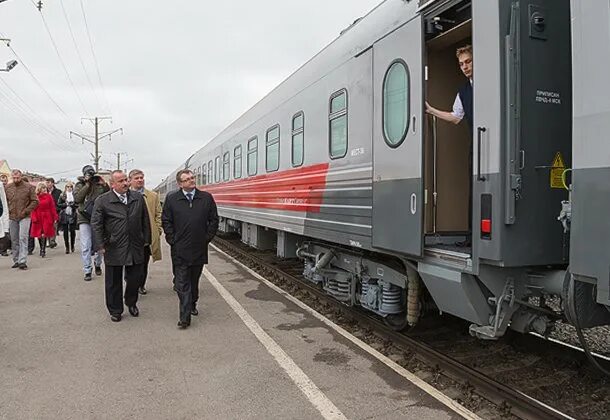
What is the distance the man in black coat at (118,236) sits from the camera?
6625 mm

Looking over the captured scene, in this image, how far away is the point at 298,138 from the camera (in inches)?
318

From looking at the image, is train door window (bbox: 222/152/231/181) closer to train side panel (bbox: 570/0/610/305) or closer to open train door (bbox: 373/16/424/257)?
open train door (bbox: 373/16/424/257)

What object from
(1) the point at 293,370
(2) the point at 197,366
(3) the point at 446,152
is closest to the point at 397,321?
(1) the point at 293,370

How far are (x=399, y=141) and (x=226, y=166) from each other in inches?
413

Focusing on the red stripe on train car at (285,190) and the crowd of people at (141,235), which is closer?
the crowd of people at (141,235)

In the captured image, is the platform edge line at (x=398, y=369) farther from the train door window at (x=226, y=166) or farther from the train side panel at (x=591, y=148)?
the train door window at (x=226, y=166)

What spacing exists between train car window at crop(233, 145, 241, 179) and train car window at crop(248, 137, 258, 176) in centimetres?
122

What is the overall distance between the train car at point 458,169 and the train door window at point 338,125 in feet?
0.08

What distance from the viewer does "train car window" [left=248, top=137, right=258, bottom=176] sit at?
1109 cm

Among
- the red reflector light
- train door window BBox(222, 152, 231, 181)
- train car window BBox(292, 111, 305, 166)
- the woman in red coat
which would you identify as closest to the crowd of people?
train car window BBox(292, 111, 305, 166)

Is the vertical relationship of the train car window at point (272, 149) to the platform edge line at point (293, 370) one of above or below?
above

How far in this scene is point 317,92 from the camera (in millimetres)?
7285

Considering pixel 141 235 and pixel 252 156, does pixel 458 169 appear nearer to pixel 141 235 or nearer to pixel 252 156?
pixel 141 235

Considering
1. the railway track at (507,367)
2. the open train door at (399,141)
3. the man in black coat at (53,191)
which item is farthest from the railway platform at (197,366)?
the man in black coat at (53,191)
